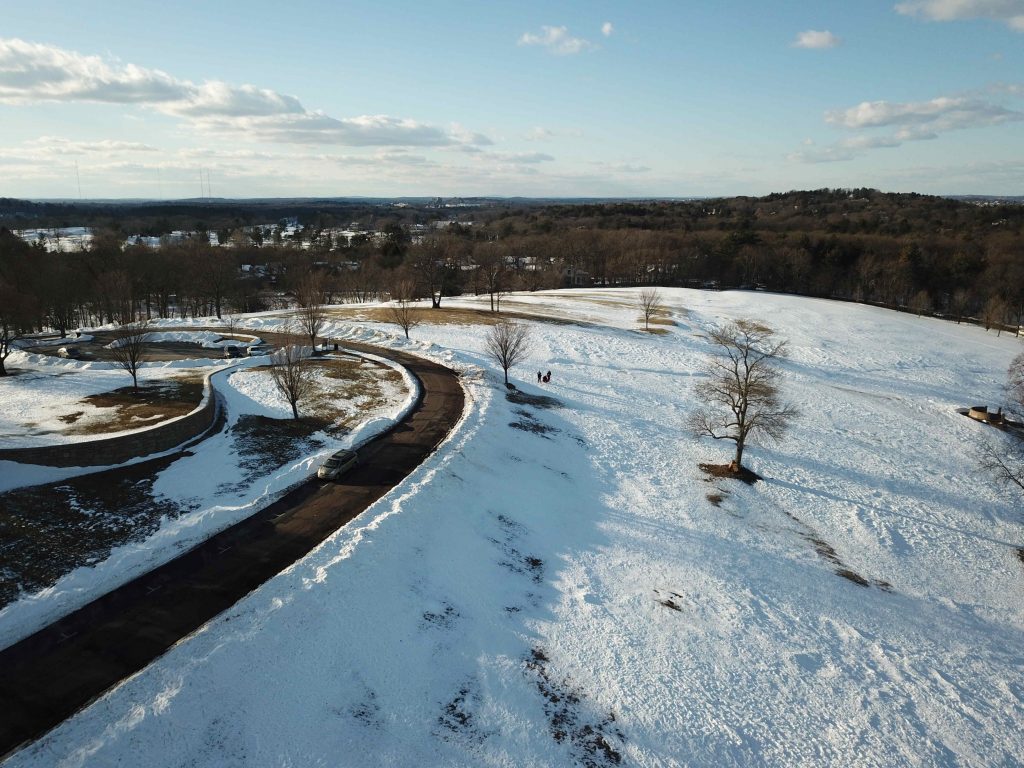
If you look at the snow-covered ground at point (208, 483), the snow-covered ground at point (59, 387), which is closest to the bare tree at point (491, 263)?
the snow-covered ground at point (59, 387)

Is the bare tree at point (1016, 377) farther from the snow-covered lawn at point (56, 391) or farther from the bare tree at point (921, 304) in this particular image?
the snow-covered lawn at point (56, 391)

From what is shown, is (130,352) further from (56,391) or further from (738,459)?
(738,459)

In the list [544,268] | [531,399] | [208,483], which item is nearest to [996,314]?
[531,399]

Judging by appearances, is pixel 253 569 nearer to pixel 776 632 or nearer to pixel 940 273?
pixel 776 632

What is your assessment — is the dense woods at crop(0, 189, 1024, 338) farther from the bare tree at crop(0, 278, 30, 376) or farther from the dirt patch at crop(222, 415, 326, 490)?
the dirt patch at crop(222, 415, 326, 490)

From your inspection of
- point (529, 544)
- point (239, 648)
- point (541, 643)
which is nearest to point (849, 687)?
point (541, 643)

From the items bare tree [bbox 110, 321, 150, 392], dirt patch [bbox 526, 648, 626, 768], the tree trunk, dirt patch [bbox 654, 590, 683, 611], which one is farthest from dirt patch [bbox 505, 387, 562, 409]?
bare tree [bbox 110, 321, 150, 392]

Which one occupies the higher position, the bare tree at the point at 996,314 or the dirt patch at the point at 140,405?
the bare tree at the point at 996,314
